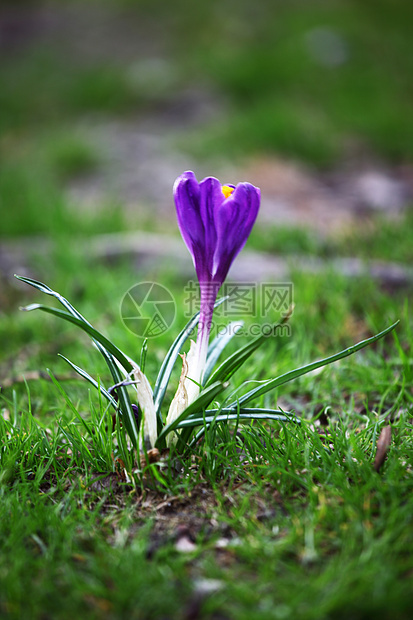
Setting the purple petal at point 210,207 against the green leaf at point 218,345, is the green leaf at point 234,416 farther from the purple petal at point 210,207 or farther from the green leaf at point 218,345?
the purple petal at point 210,207

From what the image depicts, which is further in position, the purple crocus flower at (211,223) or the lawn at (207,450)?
the purple crocus flower at (211,223)

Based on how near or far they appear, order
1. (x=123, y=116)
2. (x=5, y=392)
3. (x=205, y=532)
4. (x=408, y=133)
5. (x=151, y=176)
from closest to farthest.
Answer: (x=205, y=532) < (x=5, y=392) < (x=151, y=176) < (x=408, y=133) < (x=123, y=116)

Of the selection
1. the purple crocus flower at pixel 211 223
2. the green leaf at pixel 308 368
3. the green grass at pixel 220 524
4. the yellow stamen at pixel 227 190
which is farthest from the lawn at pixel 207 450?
the yellow stamen at pixel 227 190

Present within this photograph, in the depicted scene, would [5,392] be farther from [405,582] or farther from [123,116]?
[123,116]

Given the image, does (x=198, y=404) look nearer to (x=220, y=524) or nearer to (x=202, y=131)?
(x=220, y=524)

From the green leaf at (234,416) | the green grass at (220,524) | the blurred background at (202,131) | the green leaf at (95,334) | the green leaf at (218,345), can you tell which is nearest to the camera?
the green grass at (220,524)

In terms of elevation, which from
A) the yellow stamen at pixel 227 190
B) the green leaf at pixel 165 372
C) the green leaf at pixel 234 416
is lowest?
the green leaf at pixel 234 416

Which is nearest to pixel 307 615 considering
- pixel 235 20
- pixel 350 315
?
pixel 350 315

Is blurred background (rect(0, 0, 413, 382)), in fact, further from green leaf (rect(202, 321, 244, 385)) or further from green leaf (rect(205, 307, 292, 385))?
green leaf (rect(205, 307, 292, 385))
